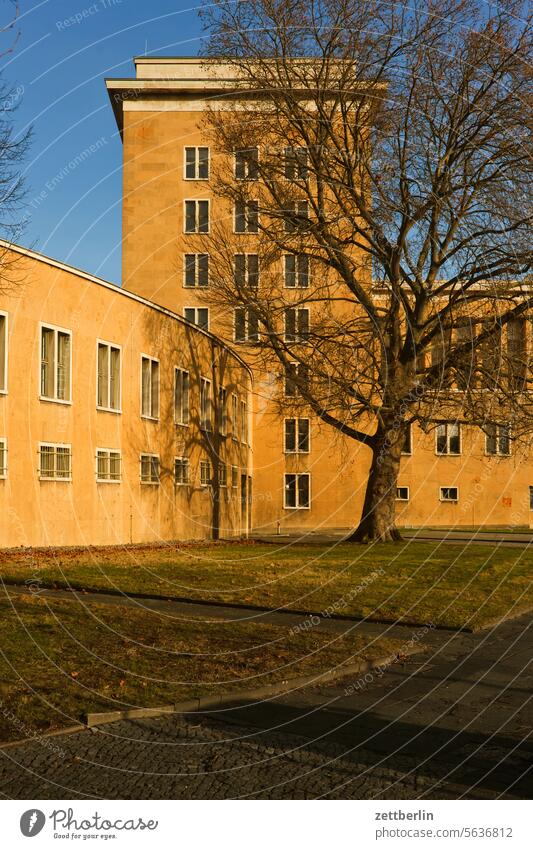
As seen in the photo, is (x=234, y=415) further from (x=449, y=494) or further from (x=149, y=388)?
(x=449, y=494)

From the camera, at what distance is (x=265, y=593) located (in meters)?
18.0

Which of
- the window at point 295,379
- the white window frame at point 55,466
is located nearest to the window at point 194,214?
the window at point 295,379

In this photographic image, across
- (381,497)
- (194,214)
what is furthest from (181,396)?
(194,214)

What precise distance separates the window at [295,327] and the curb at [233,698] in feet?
66.2

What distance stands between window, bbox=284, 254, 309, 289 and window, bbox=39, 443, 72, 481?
9402mm

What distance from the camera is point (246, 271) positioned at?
3325 cm

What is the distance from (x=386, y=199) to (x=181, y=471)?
1587 cm

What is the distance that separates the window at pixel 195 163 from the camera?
192 ft

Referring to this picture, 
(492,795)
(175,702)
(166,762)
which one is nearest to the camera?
(492,795)

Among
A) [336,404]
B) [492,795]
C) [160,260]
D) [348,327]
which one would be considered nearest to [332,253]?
[348,327]

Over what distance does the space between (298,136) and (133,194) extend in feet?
93.9

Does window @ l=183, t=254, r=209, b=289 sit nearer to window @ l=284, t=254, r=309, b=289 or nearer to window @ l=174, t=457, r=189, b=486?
window @ l=284, t=254, r=309, b=289

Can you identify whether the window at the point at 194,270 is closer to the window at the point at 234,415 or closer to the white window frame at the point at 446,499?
the window at the point at 234,415

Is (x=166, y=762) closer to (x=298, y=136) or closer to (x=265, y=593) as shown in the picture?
(x=265, y=593)
